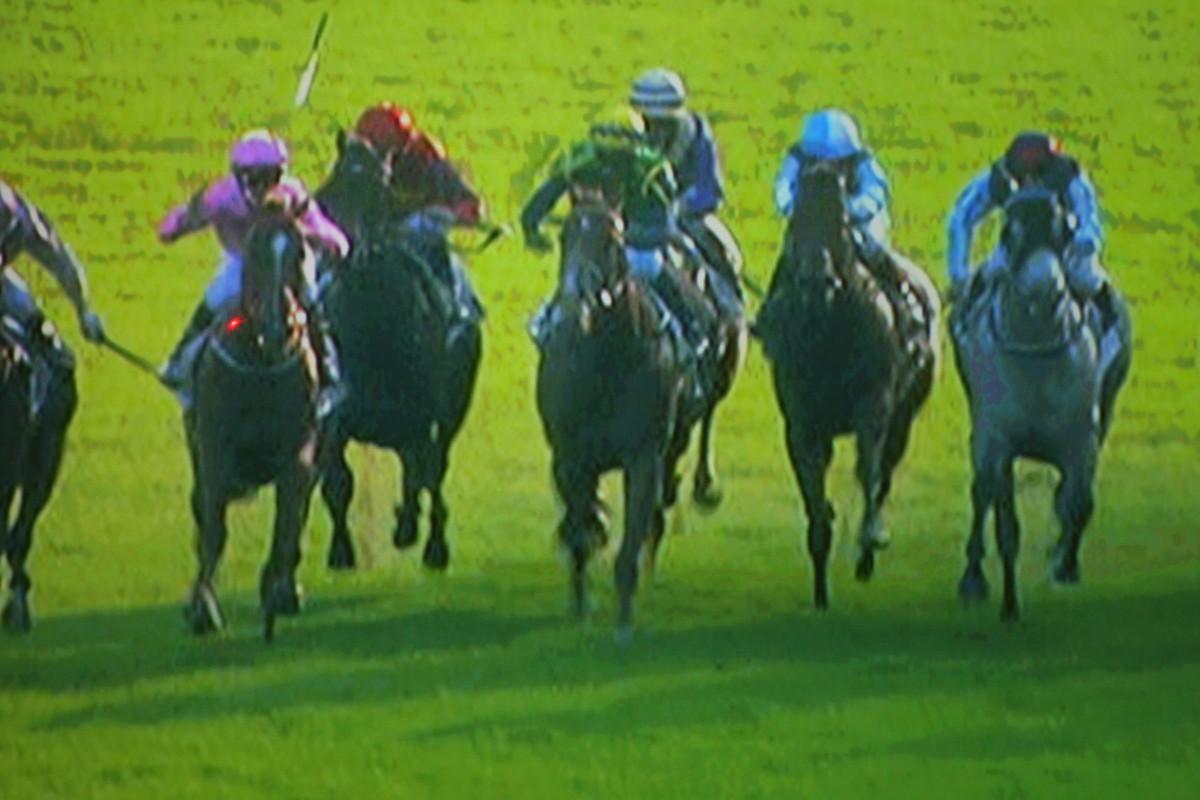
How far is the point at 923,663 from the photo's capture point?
1231 centimetres

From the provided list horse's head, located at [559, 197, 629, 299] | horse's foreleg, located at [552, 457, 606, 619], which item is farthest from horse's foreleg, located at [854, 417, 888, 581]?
horse's head, located at [559, 197, 629, 299]

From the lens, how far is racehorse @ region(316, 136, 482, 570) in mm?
12773

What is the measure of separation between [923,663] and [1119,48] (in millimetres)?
1784

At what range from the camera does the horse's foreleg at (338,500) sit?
42.2 ft

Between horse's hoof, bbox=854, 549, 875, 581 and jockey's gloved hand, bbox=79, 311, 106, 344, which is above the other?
jockey's gloved hand, bbox=79, 311, 106, 344

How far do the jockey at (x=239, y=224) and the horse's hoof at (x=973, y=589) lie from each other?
1683 millimetres

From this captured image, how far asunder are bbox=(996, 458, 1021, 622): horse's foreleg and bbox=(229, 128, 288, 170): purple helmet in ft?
6.12

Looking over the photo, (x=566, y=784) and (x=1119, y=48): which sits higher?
(x=1119, y=48)

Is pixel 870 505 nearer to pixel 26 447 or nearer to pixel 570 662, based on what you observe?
pixel 570 662

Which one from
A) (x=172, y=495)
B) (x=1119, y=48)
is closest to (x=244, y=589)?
(x=172, y=495)

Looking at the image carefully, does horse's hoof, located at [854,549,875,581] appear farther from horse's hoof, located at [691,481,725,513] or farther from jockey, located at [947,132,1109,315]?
jockey, located at [947,132,1109,315]

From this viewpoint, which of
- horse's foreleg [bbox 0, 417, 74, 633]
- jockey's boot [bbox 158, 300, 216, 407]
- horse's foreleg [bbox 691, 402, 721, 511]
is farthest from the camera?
horse's foreleg [bbox 691, 402, 721, 511]

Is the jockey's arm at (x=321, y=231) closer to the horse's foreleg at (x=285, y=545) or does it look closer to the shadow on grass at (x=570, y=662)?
the horse's foreleg at (x=285, y=545)

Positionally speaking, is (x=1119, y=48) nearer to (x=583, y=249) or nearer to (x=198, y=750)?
(x=583, y=249)
